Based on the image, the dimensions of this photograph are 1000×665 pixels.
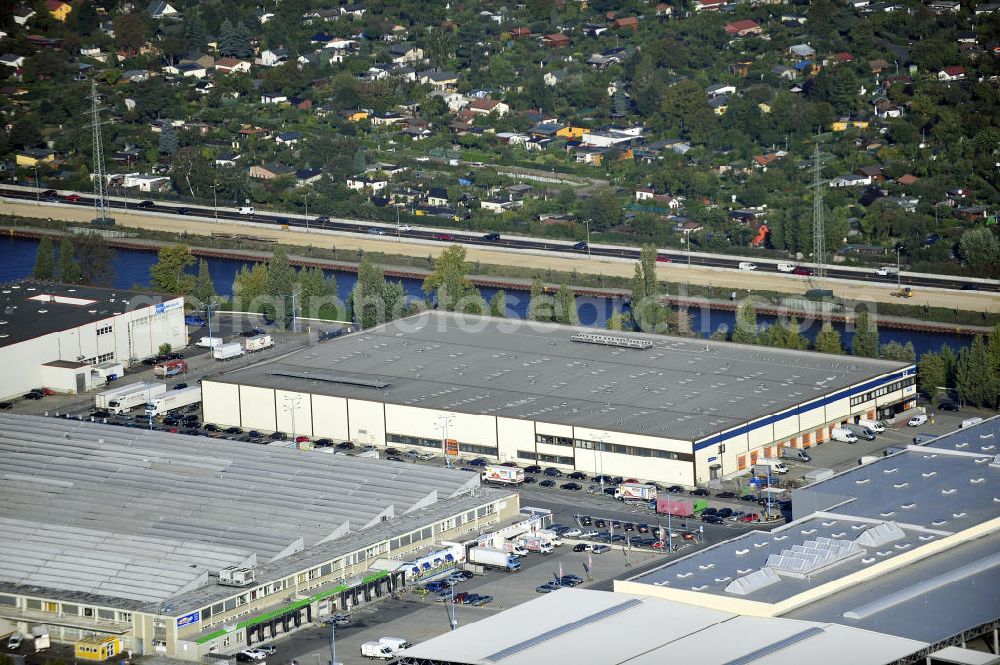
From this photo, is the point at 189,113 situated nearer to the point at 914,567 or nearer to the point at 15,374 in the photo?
the point at 15,374

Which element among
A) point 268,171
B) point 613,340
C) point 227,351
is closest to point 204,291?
point 227,351

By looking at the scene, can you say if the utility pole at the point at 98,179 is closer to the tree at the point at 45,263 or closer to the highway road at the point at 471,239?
the highway road at the point at 471,239

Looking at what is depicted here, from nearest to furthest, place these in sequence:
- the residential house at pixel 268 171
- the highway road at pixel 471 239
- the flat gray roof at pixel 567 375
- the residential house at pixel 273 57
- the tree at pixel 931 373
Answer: the flat gray roof at pixel 567 375
the tree at pixel 931 373
the highway road at pixel 471 239
the residential house at pixel 268 171
the residential house at pixel 273 57

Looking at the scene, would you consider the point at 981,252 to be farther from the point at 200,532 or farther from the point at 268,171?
the point at 200,532

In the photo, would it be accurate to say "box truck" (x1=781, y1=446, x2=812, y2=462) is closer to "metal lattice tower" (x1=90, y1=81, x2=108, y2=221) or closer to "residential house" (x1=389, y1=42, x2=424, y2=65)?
"metal lattice tower" (x1=90, y1=81, x2=108, y2=221)

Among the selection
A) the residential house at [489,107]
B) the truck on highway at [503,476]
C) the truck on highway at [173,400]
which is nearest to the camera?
the truck on highway at [503,476]

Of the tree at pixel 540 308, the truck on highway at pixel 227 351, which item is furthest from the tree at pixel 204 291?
the tree at pixel 540 308

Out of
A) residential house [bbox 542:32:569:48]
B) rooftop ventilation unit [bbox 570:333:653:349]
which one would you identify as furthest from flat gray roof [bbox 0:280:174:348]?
residential house [bbox 542:32:569:48]
